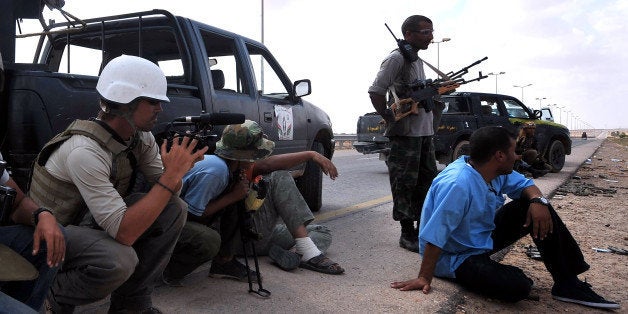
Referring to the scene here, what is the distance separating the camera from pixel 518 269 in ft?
10.3

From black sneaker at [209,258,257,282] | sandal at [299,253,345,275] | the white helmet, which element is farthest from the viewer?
sandal at [299,253,345,275]

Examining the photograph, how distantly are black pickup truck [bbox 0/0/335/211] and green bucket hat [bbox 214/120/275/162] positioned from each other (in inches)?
14.4

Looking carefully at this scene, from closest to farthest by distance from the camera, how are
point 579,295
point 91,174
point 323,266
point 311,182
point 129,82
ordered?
point 91,174 < point 129,82 < point 579,295 < point 323,266 < point 311,182

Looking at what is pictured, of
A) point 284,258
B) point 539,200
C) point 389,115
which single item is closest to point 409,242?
point 389,115

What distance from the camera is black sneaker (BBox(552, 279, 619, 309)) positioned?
3.08m

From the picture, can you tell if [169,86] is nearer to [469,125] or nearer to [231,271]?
[231,271]

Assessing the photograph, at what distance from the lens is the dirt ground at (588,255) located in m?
3.12

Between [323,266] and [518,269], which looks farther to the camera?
[323,266]

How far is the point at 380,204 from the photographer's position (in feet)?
22.0

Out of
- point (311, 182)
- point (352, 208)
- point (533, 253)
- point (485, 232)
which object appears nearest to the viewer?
point (485, 232)

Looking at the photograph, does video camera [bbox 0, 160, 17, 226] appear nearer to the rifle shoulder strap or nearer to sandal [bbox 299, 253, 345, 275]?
sandal [bbox 299, 253, 345, 275]

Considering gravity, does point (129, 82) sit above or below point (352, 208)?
above

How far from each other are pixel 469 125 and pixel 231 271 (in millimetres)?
8582

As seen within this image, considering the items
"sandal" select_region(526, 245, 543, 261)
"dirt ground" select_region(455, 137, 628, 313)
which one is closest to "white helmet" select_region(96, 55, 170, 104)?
"dirt ground" select_region(455, 137, 628, 313)
